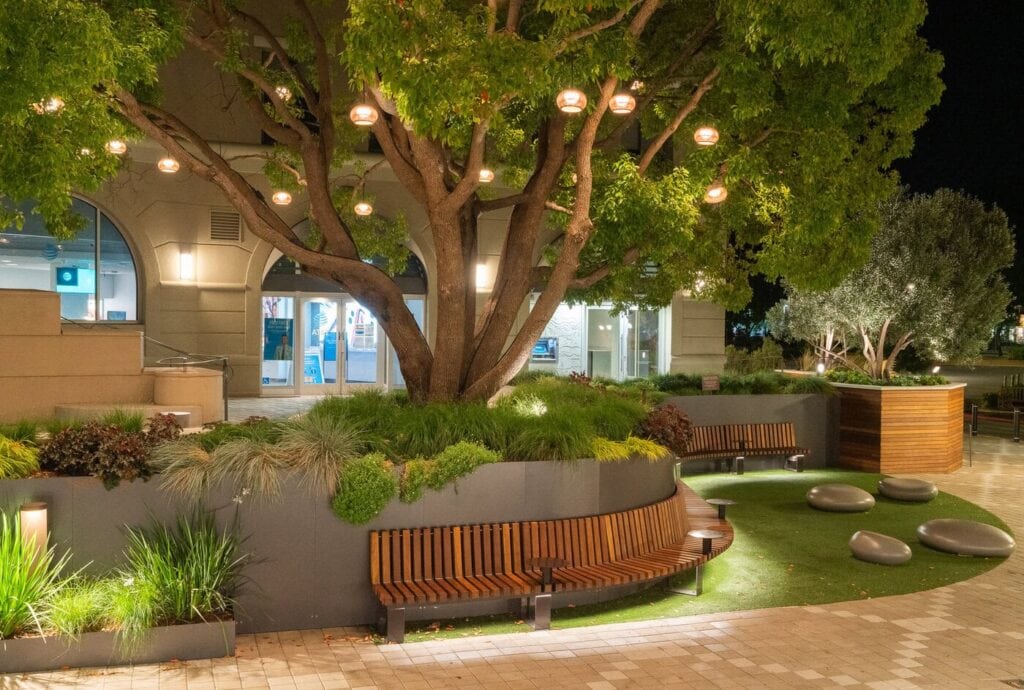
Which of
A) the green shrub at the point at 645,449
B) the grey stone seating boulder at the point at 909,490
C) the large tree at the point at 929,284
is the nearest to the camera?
the green shrub at the point at 645,449

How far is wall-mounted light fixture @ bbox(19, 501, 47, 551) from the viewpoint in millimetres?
6691

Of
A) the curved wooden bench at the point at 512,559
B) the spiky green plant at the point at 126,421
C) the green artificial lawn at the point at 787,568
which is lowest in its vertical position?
the green artificial lawn at the point at 787,568

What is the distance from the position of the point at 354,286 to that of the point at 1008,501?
10.9 m

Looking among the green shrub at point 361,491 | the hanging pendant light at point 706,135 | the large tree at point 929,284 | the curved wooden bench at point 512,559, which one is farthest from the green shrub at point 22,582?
the large tree at point 929,284

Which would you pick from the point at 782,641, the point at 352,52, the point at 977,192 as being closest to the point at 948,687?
the point at 782,641

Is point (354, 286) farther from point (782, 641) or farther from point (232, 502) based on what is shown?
point (782, 641)

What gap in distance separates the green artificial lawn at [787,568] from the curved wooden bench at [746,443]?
1.21 metres

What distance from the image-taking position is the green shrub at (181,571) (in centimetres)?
669

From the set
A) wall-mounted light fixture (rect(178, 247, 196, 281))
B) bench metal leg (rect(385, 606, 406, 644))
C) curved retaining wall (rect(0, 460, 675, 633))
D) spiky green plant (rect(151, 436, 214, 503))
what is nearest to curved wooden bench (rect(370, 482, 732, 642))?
bench metal leg (rect(385, 606, 406, 644))

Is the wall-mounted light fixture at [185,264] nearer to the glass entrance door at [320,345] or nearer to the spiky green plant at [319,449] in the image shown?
the glass entrance door at [320,345]

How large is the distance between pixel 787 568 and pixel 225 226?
15.0 meters

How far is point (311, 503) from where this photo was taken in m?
7.59

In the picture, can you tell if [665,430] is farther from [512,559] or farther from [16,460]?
[16,460]

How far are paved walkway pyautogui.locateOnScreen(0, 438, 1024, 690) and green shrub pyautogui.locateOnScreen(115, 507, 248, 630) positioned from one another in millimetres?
394
